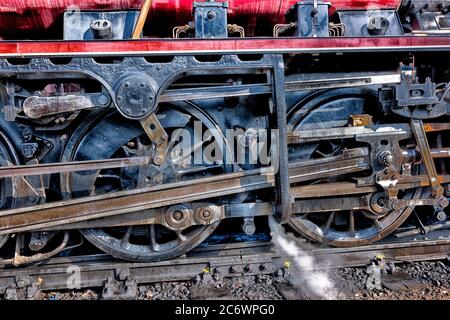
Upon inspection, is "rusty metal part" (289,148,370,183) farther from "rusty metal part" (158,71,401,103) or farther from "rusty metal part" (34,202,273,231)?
"rusty metal part" (158,71,401,103)

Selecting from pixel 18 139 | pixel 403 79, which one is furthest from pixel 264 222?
pixel 18 139

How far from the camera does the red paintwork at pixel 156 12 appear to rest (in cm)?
277

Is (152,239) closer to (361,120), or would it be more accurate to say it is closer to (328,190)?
(328,190)

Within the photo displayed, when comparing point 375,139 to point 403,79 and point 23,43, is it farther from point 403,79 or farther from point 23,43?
point 23,43

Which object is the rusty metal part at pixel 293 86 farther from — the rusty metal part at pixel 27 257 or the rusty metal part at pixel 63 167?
the rusty metal part at pixel 27 257

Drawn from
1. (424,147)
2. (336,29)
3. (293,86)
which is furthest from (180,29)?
(424,147)

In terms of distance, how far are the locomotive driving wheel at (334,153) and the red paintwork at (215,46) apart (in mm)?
514

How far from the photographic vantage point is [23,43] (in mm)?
2369

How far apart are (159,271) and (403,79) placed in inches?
91.4

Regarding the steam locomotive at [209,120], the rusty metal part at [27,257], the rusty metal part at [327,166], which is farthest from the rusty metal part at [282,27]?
the rusty metal part at [27,257]

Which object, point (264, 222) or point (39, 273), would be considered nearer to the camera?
point (39, 273)

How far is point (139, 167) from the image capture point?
2.73 meters

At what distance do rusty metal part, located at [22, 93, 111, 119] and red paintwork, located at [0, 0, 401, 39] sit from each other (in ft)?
2.48

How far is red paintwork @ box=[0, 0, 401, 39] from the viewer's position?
2.77m
